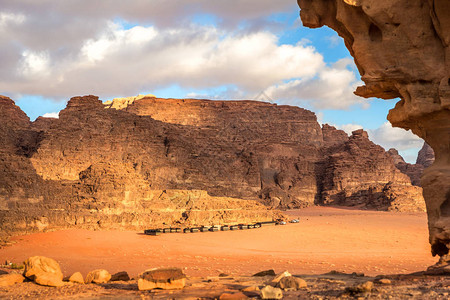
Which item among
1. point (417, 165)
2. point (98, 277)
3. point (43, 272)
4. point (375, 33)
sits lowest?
point (98, 277)

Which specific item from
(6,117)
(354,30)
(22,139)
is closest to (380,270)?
(354,30)

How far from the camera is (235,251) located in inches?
701

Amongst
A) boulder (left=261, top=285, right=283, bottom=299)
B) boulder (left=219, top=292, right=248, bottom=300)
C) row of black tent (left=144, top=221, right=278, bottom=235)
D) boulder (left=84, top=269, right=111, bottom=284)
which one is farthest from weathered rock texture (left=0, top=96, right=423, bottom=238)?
boulder (left=261, top=285, right=283, bottom=299)

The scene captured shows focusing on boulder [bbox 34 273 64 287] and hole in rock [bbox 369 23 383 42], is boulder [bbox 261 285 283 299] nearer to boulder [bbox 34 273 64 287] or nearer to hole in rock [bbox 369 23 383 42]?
boulder [bbox 34 273 64 287]

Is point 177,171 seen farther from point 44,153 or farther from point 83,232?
point 83,232

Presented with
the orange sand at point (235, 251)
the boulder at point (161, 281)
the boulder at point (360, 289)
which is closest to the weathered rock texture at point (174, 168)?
the orange sand at point (235, 251)

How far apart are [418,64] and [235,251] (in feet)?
39.4

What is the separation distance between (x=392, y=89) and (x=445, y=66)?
1.03 m

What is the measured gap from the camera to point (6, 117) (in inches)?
2542

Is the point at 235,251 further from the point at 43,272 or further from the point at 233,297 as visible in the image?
the point at 233,297

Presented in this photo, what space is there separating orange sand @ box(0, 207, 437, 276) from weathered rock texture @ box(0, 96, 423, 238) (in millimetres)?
2863

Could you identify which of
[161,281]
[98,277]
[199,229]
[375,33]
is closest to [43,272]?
[98,277]

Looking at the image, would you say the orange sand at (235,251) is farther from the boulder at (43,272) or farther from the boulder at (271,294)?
the boulder at (271,294)

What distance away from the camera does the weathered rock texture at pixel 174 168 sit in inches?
918
